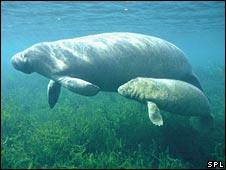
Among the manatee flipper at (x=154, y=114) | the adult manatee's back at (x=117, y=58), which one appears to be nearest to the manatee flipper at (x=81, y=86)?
the adult manatee's back at (x=117, y=58)

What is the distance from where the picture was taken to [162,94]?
7.89 m

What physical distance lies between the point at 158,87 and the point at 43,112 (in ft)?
26.8

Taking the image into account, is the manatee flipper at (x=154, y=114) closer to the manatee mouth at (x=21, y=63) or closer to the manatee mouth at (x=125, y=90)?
the manatee mouth at (x=125, y=90)

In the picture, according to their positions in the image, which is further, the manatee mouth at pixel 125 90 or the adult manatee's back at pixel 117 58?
the adult manatee's back at pixel 117 58

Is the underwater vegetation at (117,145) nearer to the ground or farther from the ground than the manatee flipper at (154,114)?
nearer to the ground

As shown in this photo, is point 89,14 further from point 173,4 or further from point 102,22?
point 173,4

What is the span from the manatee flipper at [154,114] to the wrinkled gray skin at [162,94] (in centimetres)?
23

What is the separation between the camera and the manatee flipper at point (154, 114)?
7.20 meters

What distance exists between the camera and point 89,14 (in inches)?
1242

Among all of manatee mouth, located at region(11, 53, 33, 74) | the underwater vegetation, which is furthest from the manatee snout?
manatee mouth, located at region(11, 53, 33, 74)

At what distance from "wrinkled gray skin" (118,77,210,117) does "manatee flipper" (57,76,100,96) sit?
0.97 m

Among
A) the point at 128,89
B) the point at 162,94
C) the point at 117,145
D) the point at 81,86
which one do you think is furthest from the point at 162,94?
the point at 81,86

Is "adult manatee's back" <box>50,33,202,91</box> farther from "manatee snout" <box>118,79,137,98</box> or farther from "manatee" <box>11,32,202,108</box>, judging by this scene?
"manatee snout" <box>118,79,137,98</box>

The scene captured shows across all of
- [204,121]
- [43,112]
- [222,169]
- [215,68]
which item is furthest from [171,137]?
[215,68]
